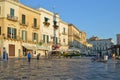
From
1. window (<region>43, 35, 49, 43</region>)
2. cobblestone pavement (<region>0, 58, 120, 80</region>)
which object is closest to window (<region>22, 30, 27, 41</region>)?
window (<region>43, 35, 49, 43</region>)

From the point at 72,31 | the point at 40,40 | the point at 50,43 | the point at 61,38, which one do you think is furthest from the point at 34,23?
the point at 72,31

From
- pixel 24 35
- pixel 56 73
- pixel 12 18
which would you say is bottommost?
pixel 56 73

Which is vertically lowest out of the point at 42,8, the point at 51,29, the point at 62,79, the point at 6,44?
the point at 62,79

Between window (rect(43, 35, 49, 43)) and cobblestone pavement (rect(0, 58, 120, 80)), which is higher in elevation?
window (rect(43, 35, 49, 43))

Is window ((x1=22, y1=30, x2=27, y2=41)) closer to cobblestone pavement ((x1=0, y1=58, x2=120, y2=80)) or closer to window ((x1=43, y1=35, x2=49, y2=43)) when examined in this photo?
window ((x1=43, y1=35, x2=49, y2=43))

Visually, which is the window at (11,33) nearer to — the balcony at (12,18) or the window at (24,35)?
the balcony at (12,18)

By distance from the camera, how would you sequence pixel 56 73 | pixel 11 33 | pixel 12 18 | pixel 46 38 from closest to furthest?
pixel 56 73, pixel 11 33, pixel 12 18, pixel 46 38

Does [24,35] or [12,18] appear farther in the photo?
[24,35]

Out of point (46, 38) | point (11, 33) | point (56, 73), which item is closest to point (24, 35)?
point (11, 33)

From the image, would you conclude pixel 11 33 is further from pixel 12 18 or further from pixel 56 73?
pixel 56 73

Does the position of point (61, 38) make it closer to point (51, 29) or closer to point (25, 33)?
point (51, 29)

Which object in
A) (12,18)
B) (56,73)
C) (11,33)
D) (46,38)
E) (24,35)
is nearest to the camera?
(56,73)

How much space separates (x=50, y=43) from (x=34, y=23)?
10.2 meters

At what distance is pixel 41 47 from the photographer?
228 feet
